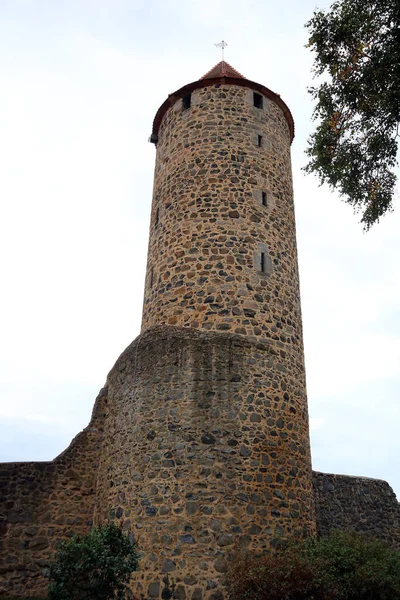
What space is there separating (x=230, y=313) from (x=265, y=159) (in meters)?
4.45

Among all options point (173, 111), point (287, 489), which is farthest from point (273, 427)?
point (173, 111)

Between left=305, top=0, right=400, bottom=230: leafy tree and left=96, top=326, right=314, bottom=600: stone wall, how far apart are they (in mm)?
3785

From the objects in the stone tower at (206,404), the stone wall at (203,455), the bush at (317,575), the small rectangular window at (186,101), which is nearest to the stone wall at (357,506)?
the stone tower at (206,404)

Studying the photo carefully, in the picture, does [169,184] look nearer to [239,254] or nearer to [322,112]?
[239,254]

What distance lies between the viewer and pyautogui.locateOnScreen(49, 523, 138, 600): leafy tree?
7531mm

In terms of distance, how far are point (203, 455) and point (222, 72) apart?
1026cm

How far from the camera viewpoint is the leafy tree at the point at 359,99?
9695mm

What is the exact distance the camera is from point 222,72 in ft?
47.9

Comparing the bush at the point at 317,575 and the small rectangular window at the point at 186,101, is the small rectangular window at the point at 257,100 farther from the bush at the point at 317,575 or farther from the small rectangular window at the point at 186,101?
the bush at the point at 317,575

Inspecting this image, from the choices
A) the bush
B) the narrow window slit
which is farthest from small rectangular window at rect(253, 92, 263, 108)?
the bush

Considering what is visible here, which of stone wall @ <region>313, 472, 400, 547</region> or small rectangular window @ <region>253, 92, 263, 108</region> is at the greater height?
small rectangular window @ <region>253, 92, 263, 108</region>

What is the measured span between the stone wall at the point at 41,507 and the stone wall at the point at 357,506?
592 cm

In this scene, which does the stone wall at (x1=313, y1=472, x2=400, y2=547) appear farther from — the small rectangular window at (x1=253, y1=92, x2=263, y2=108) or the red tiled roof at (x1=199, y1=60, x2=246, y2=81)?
the red tiled roof at (x1=199, y1=60, x2=246, y2=81)

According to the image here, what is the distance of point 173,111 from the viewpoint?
47.5ft
